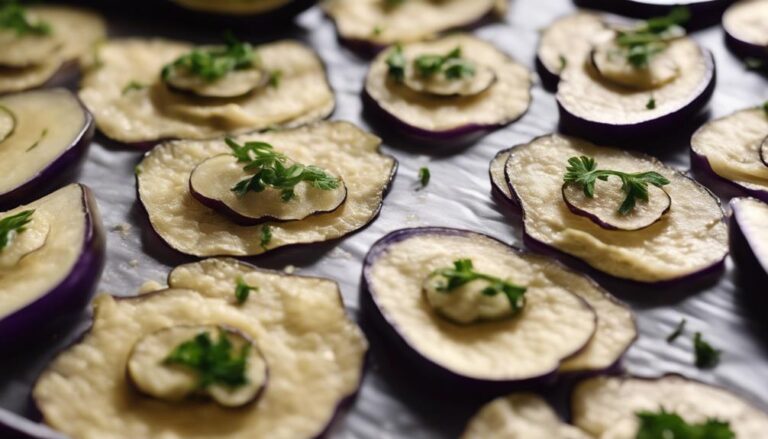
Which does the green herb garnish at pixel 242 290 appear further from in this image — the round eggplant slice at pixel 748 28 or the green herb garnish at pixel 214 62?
the round eggplant slice at pixel 748 28

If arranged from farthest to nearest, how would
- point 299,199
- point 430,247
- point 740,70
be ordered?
point 740,70 < point 299,199 < point 430,247

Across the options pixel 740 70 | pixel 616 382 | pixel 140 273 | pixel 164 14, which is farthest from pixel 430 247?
pixel 164 14

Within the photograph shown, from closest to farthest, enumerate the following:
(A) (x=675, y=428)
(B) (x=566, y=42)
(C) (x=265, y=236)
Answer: (A) (x=675, y=428) → (C) (x=265, y=236) → (B) (x=566, y=42)

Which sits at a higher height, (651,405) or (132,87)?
(651,405)

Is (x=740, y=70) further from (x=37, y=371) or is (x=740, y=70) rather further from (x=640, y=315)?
(x=37, y=371)

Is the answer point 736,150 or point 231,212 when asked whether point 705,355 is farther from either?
point 231,212

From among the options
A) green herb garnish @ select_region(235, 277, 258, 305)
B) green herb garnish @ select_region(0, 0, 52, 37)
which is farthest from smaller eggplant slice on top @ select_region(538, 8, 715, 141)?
green herb garnish @ select_region(0, 0, 52, 37)

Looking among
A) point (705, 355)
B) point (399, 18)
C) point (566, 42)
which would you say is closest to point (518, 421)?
point (705, 355)
